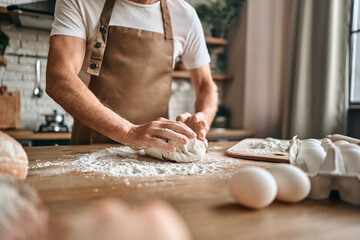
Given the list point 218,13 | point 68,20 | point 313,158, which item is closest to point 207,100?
point 68,20

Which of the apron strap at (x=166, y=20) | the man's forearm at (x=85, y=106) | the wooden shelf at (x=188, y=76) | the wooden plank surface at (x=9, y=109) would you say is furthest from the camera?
the wooden shelf at (x=188, y=76)

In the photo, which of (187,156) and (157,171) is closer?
(157,171)

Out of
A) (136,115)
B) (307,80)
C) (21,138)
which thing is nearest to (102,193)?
(136,115)

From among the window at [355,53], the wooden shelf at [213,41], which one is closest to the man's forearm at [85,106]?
the window at [355,53]

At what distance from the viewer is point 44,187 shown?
61 centimetres

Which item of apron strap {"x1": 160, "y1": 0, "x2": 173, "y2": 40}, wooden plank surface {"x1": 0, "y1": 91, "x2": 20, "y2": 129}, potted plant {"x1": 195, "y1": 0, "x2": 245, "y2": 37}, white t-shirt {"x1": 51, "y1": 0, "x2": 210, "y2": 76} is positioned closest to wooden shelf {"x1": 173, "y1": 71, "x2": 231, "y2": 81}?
potted plant {"x1": 195, "y1": 0, "x2": 245, "y2": 37}

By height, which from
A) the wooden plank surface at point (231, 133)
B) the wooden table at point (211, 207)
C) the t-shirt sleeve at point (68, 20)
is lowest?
the wooden plank surface at point (231, 133)

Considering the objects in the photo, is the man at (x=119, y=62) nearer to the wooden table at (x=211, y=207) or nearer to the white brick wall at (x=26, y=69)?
the wooden table at (x=211, y=207)

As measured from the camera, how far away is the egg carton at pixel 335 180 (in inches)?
21.5

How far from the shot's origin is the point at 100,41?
137 centimetres

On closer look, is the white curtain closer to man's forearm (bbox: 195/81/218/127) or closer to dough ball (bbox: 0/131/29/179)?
man's forearm (bbox: 195/81/218/127)

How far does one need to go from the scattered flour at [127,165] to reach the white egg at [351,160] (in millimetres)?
332

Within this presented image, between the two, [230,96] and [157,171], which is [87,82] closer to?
[157,171]

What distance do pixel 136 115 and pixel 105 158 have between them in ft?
1.71
